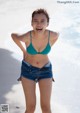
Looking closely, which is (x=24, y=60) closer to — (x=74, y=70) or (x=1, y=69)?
(x=1, y=69)

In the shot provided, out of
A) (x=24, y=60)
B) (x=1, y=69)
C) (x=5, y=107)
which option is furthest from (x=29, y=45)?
(x=5, y=107)

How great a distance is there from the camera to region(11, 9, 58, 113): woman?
127cm

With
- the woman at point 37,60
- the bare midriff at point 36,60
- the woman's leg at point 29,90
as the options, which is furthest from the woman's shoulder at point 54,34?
the woman's leg at point 29,90

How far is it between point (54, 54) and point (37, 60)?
0.15 meters

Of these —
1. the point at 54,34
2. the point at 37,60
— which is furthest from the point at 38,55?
the point at 54,34

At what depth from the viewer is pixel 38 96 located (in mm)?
1338

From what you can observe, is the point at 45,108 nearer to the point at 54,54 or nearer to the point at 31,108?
the point at 31,108

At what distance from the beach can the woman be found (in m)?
0.08

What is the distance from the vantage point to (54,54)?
4.63 feet

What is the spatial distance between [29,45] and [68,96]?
0.33m

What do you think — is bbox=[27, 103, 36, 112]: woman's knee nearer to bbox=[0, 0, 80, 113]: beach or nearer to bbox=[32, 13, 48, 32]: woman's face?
bbox=[0, 0, 80, 113]: beach

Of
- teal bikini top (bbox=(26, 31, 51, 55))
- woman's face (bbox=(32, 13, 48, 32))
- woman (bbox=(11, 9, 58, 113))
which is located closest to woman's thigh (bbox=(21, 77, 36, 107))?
woman (bbox=(11, 9, 58, 113))

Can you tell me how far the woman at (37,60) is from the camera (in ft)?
4.17

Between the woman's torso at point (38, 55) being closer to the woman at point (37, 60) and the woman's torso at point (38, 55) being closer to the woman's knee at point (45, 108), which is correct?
the woman at point (37, 60)
